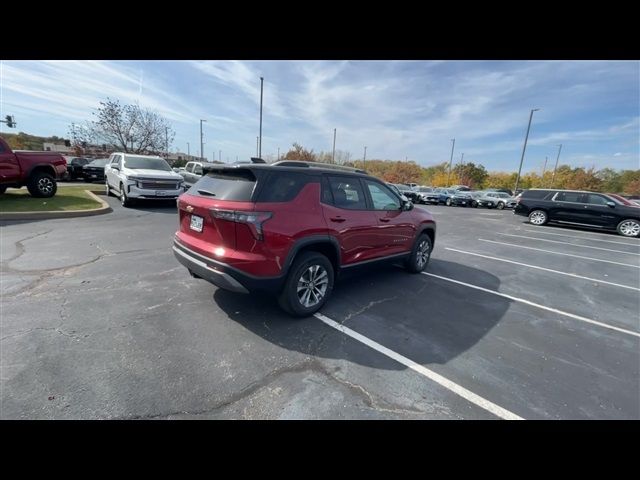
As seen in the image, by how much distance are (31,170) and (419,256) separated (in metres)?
12.8

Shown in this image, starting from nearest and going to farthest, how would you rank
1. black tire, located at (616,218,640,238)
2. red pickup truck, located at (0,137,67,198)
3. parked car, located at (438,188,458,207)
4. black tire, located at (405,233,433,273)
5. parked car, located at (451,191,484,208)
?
black tire, located at (405,233,433,273), red pickup truck, located at (0,137,67,198), black tire, located at (616,218,640,238), parked car, located at (451,191,484,208), parked car, located at (438,188,458,207)

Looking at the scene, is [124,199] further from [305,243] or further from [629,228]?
[629,228]

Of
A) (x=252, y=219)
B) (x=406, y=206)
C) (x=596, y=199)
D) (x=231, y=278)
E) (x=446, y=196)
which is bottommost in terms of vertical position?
(x=231, y=278)

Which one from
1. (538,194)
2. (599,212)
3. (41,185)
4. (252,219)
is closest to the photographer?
(252,219)

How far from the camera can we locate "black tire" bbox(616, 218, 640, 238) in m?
12.3

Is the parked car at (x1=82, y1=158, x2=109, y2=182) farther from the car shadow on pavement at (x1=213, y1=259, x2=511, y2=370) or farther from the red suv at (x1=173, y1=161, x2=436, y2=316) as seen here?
the car shadow on pavement at (x1=213, y1=259, x2=511, y2=370)

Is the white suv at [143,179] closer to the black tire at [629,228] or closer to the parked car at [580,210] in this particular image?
the parked car at [580,210]

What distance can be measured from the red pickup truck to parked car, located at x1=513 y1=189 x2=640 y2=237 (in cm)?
2157

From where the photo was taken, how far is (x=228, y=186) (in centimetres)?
323

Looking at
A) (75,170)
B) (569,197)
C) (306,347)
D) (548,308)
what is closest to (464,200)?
(569,197)

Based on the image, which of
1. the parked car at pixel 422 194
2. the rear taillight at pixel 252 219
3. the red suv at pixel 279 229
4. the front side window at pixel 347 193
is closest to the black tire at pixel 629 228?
the parked car at pixel 422 194

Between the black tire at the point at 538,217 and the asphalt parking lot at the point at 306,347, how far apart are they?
36.9 feet

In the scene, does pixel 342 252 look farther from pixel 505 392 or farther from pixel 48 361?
pixel 48 361


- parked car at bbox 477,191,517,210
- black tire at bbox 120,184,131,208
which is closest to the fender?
black tire at bbox 120,184,131,208
